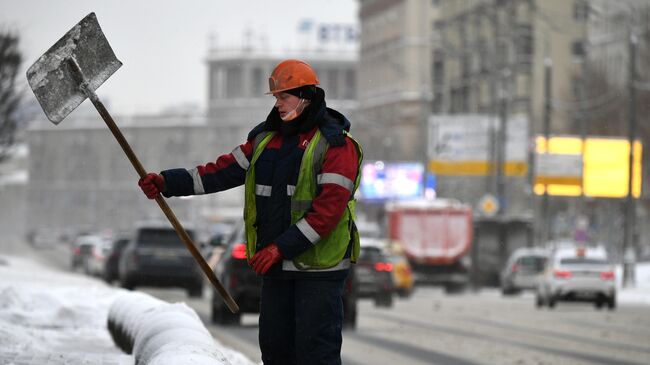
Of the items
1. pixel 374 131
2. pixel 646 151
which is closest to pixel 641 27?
pixel 646 151

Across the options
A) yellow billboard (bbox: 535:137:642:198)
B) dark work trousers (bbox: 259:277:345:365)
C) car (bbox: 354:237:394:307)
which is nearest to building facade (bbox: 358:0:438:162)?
yellow billboard (bbox: 535:137:642:198)

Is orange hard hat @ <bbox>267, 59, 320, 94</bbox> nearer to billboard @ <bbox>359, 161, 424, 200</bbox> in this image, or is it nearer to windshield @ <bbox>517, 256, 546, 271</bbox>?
windshield @ <bbox>517, 256, 546, 271</bbox>

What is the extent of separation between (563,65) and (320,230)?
104445mm

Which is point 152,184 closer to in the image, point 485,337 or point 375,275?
point 485,337

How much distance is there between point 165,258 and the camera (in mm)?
39062

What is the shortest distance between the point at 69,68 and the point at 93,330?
31.7ft

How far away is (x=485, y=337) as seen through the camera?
23859 millimetres

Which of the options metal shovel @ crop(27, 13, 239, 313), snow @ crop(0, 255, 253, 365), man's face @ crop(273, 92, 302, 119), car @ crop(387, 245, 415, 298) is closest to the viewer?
man's face @ crop(273, 92, 302, 119)

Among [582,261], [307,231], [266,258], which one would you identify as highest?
[307,231]

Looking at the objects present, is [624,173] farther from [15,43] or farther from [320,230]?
[320,230]

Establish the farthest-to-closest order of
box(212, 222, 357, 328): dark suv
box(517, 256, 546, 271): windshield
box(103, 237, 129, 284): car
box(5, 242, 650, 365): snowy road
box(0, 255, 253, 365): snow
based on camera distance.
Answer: box(517, 256, 546, 271): windshield, box(103, 237, 129, 284): car, box(212, 222, 357, 328): dark suv, box(5, 242, 650, 365): snowy road, box(0, 255, 253, 365): snow

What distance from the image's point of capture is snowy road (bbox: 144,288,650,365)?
63.4 ft

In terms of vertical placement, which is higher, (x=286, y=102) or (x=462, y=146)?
(x=462, y=146)

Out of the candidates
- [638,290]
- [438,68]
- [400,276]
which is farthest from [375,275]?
[438,68]
